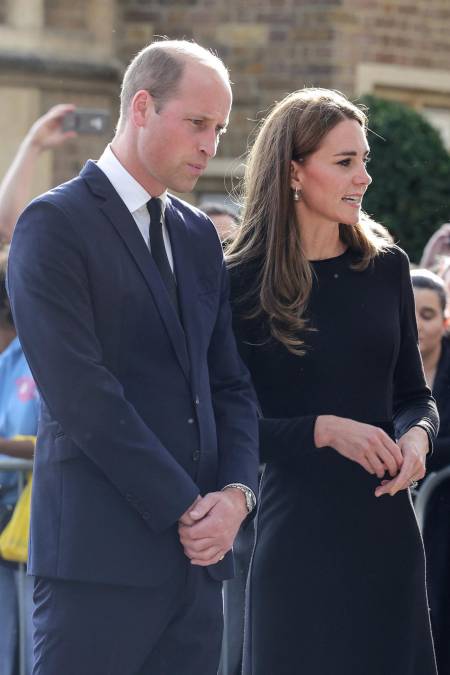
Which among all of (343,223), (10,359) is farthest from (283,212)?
(10,359)

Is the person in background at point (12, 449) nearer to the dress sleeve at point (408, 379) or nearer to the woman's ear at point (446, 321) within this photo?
the dress sleeve at point (408, 379)

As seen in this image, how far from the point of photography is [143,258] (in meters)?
3.04

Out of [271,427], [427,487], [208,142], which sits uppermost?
[208,142]

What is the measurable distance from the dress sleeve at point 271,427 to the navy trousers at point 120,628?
56 cm

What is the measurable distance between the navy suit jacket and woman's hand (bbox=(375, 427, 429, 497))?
491mm

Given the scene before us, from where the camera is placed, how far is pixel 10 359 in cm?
507

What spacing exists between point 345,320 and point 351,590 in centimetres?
71

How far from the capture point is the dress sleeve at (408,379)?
12.2 feet

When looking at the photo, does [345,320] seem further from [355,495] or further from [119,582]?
[119,582]

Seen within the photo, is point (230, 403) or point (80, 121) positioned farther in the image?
point (80, 121)

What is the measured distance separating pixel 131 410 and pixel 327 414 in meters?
0.84

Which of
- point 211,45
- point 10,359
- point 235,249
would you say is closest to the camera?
point 235,249

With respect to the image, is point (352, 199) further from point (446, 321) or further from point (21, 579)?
point (446, 321)

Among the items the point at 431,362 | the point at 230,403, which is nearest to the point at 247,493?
the point at 230,403
